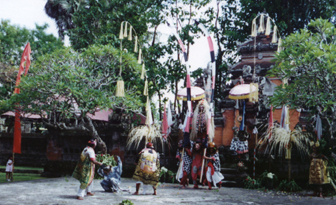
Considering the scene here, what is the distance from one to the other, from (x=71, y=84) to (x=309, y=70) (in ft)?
23.7

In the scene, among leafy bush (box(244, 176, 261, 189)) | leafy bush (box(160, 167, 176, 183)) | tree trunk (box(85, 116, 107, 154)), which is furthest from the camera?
leafy bush (box(160, 167, 176, 183))

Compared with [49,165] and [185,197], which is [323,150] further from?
[49,165]

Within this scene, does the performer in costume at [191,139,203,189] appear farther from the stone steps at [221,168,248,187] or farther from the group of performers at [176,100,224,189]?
the stone steps at [221,168,248,187]

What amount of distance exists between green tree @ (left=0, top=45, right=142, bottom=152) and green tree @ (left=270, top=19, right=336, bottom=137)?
18.4ft

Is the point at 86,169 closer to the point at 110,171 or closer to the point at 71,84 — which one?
the point at 110,171

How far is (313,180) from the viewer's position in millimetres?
10031

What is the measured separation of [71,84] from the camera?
1116 cm

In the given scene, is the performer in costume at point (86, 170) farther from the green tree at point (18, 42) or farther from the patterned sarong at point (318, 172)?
the green tree at point (18, 42)

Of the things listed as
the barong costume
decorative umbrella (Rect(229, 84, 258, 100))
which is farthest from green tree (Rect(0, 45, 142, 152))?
decorative umbrella (Rect(229, 84, 258, 100))

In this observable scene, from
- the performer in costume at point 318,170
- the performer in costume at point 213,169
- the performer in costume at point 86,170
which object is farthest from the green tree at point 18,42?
the performer in costume at point 318,170

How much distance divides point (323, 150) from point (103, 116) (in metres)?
12.1

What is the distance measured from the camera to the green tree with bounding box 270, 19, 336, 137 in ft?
27.1

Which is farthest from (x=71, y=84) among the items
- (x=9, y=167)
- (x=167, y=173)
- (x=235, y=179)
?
(x=235, y=179)

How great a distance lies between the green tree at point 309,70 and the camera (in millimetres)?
8271
